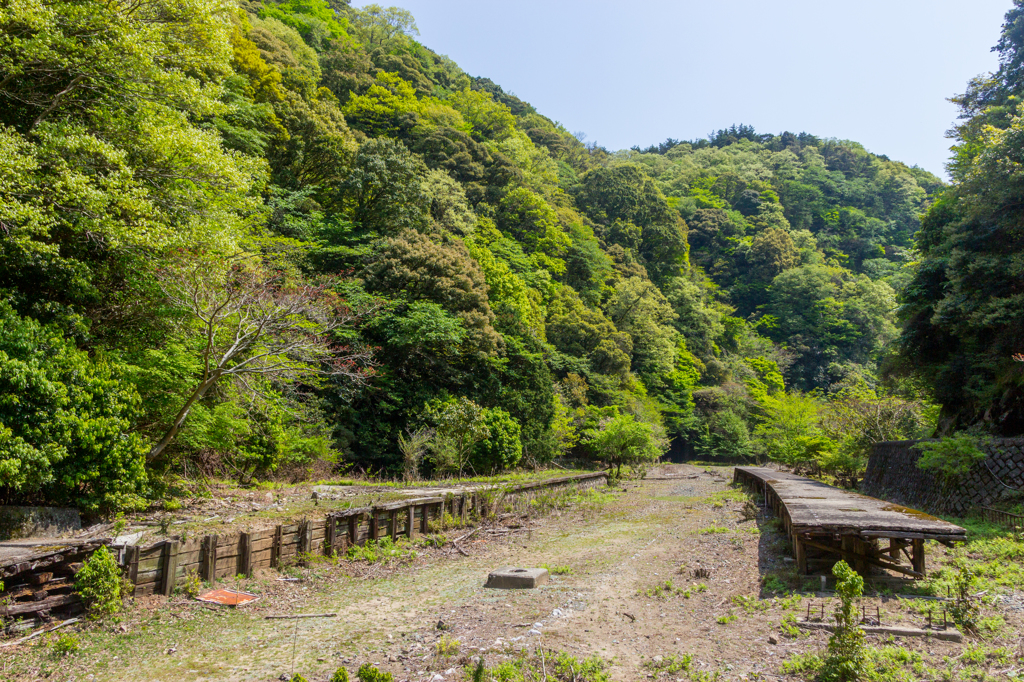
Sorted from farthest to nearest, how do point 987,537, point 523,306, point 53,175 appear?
1. point 523,306
2. point 987,537
3. point 53,175

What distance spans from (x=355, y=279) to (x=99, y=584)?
17.9 meters

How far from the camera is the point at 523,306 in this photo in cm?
3127

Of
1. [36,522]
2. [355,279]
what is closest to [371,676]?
[36,522]

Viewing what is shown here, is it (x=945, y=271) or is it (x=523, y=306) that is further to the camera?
(x=523, y=306)

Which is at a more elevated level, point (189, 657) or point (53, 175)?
point (53, 175)

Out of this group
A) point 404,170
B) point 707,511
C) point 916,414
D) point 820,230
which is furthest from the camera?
point 820,230

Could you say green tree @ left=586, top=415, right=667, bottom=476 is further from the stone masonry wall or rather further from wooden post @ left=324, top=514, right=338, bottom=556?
→ wooden post @ left=324, top=514, right=338, bottom=556

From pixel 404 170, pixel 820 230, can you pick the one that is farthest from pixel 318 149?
pixel 820 230

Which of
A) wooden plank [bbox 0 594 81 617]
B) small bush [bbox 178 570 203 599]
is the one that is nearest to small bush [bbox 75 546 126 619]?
wooden plank [bbox 0 594 81 617]

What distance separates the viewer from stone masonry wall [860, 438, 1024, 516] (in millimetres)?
11602

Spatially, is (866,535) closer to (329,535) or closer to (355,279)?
Result: (329,535)

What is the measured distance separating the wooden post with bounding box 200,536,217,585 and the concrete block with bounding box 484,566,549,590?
3657mm

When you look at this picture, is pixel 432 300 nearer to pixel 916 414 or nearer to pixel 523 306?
pixel 523 306

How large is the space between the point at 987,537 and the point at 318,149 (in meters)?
28.5
